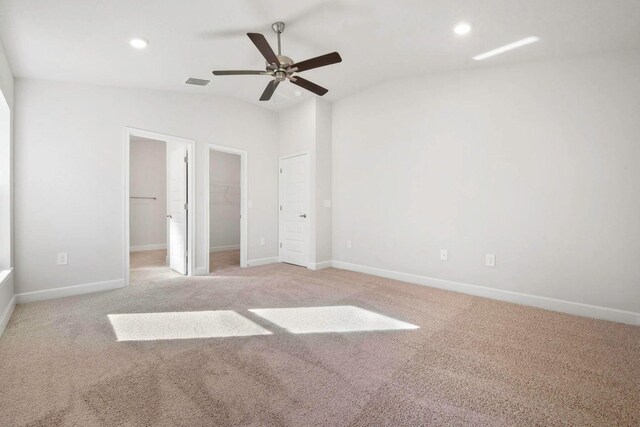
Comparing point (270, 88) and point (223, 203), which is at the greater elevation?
point (270, 88)

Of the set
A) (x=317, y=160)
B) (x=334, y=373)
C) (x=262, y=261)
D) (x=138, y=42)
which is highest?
(x=138, y=42)

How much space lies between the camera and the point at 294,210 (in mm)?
5191

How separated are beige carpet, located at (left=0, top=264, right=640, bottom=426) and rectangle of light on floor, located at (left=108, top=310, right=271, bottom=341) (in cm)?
9

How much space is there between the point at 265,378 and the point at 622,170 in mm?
3612

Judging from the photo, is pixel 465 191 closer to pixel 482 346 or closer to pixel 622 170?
pixel 622 170

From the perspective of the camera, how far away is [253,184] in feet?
16.9

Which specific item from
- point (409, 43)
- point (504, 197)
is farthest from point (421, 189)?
point (409, 43)

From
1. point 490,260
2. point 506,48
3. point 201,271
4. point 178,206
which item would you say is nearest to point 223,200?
point 178,206

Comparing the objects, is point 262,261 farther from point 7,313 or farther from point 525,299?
point 525,299

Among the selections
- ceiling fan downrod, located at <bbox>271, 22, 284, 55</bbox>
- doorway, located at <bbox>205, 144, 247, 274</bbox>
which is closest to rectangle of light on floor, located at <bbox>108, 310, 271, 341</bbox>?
ceiling fan downrod, located at <bbox>271, 22, 284, 55</bbox>

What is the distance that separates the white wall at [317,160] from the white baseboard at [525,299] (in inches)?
40.9

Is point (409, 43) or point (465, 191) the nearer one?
point (409, 43)

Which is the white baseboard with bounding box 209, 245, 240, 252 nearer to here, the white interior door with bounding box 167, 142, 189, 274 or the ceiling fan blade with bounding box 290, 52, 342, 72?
the white interior door with bounding box 167, 142, 189, 274

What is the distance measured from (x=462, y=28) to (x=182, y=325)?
3.76 meters
